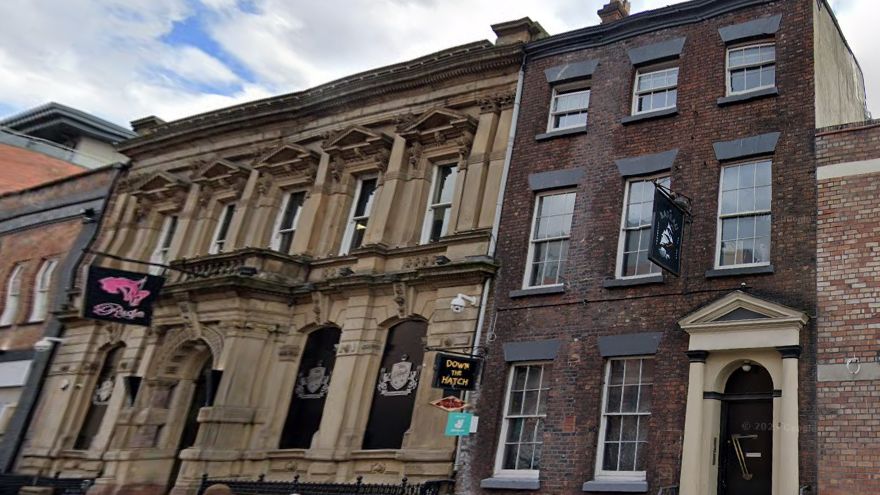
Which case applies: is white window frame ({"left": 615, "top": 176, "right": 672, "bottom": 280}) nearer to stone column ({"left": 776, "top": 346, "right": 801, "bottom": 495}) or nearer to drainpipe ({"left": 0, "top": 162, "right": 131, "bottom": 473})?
stone column ({"left": 776, "top": 346, "right": 801, "bottom": 495})

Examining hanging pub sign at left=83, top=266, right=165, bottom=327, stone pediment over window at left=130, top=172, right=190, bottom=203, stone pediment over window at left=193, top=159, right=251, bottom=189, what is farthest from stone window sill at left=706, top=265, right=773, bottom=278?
stone pediment over window at left=130, top=172, right=190, bottom=203

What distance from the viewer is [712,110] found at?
46.2 ft

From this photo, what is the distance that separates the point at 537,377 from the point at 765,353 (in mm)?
4151

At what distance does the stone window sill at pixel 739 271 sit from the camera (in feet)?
39.4

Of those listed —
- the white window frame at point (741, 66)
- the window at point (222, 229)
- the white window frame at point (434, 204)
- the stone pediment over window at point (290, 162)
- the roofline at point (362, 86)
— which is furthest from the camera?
the window at point (222, 229)

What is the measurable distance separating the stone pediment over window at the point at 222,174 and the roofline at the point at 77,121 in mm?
14584

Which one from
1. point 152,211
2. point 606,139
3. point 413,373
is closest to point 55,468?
point 152,211

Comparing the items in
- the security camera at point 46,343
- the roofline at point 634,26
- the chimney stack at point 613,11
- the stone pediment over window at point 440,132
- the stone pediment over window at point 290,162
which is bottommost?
the security camera at point 46,343

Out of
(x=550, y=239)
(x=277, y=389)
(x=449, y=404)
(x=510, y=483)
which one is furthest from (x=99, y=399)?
(x=550, y=239)

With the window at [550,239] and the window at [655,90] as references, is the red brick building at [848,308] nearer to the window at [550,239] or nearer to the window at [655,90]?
the window at [655,90]

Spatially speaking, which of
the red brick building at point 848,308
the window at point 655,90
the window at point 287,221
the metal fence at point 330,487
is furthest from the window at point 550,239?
the window at point 287,221

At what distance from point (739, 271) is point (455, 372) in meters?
5.24

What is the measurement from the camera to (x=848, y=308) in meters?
11.1

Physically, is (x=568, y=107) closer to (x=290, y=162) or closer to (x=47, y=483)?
(x=290, y=162)
